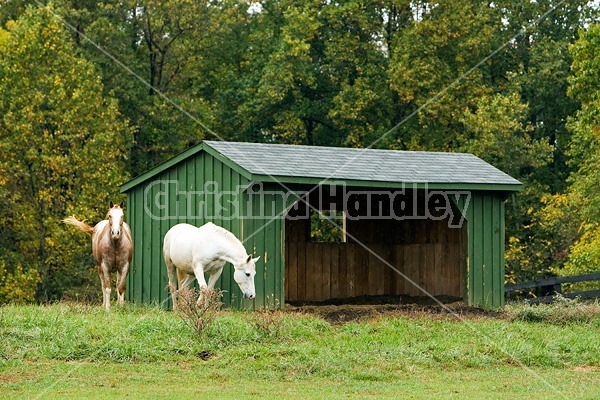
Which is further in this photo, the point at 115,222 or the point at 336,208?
the point at 336,208

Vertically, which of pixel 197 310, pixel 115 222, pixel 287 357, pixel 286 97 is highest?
pixel 286 97

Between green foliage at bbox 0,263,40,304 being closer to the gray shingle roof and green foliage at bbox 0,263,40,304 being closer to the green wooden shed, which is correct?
the green wooden shed

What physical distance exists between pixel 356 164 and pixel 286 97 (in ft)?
53.4

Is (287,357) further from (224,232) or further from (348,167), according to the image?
(348,167)

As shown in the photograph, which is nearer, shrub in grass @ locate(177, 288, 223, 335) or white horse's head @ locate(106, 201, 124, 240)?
shrub in grass @ locate(177, 288, 223, 335)

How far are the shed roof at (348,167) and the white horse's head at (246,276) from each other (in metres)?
1.45

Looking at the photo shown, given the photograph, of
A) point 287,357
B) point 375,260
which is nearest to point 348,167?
point 375,260

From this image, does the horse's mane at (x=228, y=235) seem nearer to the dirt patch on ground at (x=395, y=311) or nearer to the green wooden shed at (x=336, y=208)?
the green wooden shed at (x=336, y=208)

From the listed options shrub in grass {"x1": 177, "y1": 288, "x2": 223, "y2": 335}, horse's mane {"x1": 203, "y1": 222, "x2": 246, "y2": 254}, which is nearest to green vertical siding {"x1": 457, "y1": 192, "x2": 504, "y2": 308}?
horse's mane {"x1": 203, "y1": 222, "x2": 246, "y2": 254}

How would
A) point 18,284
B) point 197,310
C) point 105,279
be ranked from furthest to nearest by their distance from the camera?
point 18,284, point 105,279, point 197,310

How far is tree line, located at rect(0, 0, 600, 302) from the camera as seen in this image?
29.6m

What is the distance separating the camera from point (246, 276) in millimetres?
16734

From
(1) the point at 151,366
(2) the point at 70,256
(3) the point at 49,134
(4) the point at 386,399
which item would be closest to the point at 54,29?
(3) the point at 49,134

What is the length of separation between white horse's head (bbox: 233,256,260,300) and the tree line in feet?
42.2
